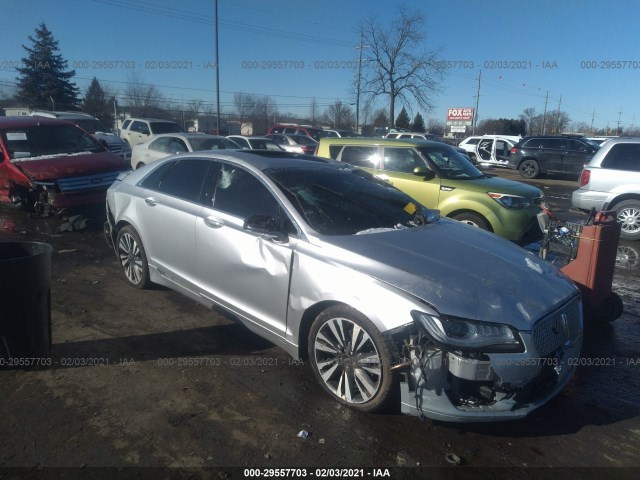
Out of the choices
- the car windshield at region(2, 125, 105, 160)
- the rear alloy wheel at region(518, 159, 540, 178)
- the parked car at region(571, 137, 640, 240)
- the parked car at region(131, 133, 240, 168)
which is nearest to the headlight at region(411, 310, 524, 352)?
the parked car at region(571, 137, 640, 240)

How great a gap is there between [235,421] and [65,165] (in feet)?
23.1

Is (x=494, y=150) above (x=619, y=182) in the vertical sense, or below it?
below

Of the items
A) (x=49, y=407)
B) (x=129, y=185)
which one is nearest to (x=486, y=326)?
(x=49, y=407)

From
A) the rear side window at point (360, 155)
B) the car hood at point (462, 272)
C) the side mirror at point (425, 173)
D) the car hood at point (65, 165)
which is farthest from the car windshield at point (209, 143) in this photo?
the car hood at point (462, 272)

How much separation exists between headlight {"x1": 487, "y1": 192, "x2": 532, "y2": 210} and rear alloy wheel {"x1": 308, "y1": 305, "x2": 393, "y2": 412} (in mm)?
4618

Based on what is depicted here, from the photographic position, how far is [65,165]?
8.29 m

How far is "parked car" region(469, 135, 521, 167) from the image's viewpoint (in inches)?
967

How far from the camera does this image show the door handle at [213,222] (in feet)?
13.2

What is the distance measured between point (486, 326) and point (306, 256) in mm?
1293

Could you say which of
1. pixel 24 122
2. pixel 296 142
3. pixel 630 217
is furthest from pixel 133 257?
pixel 296 142

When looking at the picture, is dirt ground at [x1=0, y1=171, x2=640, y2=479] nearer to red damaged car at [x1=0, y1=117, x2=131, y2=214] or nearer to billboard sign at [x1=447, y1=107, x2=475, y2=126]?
red damaged car at [x1=0, y1=117, x2=131, y2=214]

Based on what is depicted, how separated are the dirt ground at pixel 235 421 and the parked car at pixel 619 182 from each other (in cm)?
537

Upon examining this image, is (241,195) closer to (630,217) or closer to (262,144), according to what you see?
(630,217)

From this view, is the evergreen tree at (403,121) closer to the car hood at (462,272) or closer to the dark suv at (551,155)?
the dark suv at (551,155)
